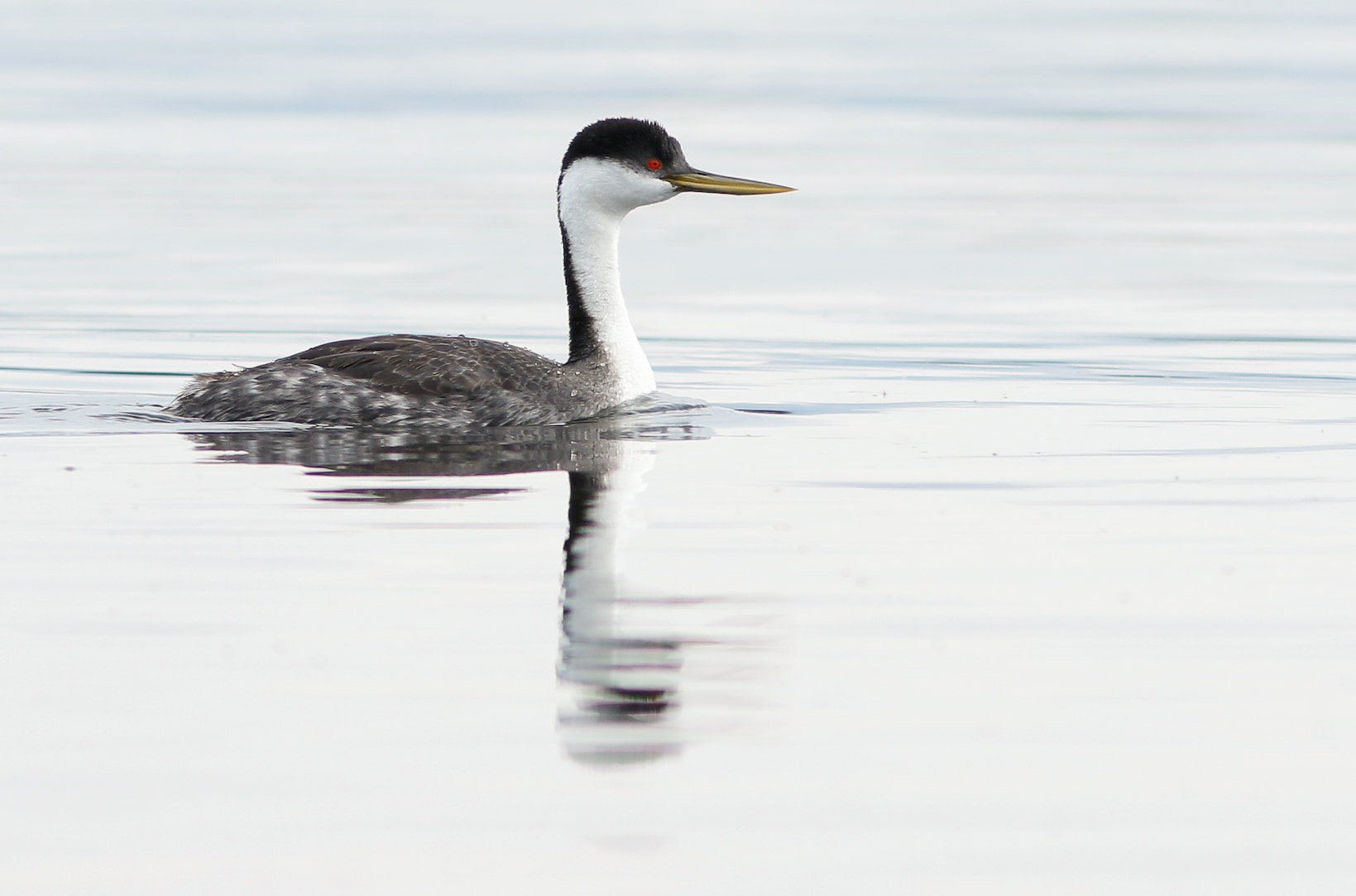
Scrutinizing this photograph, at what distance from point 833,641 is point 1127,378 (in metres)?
8.70

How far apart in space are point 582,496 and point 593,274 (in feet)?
13.8

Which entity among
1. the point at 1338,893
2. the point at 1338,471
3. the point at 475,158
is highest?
the point at 475,158

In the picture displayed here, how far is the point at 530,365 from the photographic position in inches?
539

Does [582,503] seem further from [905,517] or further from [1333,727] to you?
[1333,727]

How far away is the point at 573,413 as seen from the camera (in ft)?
44.8

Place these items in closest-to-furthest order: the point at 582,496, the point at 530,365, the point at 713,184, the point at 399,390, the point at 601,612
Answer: the point at 601,612 → the point at 582,496 → the point at 399,390 → the point at 530,365 → the point at 713,184

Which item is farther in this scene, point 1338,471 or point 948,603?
point 1338,471

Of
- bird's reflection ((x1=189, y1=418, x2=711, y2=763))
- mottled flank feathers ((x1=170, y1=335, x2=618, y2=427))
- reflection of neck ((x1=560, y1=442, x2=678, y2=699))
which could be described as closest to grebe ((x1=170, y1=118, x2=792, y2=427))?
mottled flank feathers ((x1=170, y1=335, x2=618, y2=427))

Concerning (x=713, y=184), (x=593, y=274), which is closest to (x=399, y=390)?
(x=593, y=274)

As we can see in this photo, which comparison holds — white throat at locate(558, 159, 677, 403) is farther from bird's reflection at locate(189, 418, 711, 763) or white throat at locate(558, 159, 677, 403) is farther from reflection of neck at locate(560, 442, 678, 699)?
reflection of neck at locate(560, 442, 678, 699)

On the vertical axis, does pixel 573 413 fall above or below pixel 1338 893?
above

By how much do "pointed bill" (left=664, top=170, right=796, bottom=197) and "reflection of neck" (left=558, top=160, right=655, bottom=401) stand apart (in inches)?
15.0

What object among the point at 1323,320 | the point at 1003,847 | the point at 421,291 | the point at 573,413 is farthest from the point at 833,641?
the point at 421,291

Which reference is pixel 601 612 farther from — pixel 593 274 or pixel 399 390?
pixel 593 274
